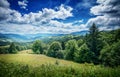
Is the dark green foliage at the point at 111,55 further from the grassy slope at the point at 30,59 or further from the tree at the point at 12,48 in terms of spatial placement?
the tree at the point at 12,48

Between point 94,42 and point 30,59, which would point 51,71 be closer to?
point 30,59

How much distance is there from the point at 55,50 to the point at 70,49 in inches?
22.3

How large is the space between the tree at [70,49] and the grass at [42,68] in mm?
272

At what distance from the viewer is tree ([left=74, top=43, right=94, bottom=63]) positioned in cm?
623

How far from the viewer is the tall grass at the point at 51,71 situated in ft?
16.3

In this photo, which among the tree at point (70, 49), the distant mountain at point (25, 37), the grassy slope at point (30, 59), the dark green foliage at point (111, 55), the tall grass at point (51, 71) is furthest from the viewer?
the distant mountain at point (25, 37)

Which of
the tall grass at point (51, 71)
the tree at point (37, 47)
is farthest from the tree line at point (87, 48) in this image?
the tall grass at point (51, 71)

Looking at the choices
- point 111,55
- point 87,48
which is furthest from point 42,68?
point 111,55

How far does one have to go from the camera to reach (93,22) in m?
6.33

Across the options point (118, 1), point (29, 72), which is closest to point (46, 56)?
point (29, 72)

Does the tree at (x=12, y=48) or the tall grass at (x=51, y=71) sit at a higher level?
the tree at (x=12, y=48)

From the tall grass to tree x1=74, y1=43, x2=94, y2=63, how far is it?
798mm

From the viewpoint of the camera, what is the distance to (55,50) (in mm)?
6062

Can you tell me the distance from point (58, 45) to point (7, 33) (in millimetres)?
1855
